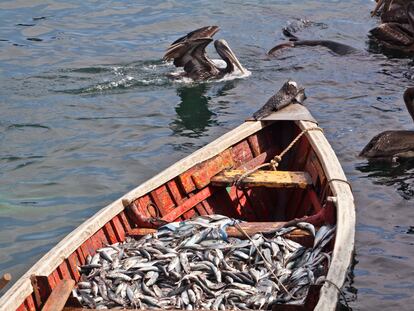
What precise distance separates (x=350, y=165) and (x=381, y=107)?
3.06m

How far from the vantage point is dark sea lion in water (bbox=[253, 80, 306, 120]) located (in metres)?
10.7

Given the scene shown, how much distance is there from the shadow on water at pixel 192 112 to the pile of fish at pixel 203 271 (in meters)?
6.10

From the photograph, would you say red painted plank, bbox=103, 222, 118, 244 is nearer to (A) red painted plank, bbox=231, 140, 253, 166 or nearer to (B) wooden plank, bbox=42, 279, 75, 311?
(B) wooden plank, bbox=42, 279, 75, 311

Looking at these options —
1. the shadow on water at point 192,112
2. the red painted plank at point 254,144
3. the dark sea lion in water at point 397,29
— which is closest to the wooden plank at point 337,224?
the red painted plank at point 254,144

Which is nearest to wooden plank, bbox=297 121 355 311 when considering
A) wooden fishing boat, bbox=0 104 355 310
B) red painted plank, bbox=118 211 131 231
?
wooden fishing boat, bbox=0 104 355 310

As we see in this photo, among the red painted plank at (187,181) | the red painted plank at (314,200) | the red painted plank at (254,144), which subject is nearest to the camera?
the red painted plank at (314,200)

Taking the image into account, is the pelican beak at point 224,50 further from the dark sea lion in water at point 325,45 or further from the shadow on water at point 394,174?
the shadow on water at point 394,174

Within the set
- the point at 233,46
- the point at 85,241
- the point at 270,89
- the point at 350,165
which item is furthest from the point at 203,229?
the point at 233,46

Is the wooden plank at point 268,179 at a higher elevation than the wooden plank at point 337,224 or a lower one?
lower

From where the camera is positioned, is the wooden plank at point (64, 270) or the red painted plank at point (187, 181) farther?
the red painted plank at point (187, 181)

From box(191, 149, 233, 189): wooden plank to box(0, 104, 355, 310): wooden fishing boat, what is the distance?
0.4 inches

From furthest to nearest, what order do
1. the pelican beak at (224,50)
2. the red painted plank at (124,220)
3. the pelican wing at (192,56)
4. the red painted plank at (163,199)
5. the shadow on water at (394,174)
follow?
1. the pelican beak at (224,50)
2. the pelican wing at (192,56)
3. the shadow on water at (394,174)
4. the red painted plank at (163,199)
5. the red painted plank at (124,220)

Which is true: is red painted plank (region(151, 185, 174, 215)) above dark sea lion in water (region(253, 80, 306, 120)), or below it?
below

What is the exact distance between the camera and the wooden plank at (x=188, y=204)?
339 inches
